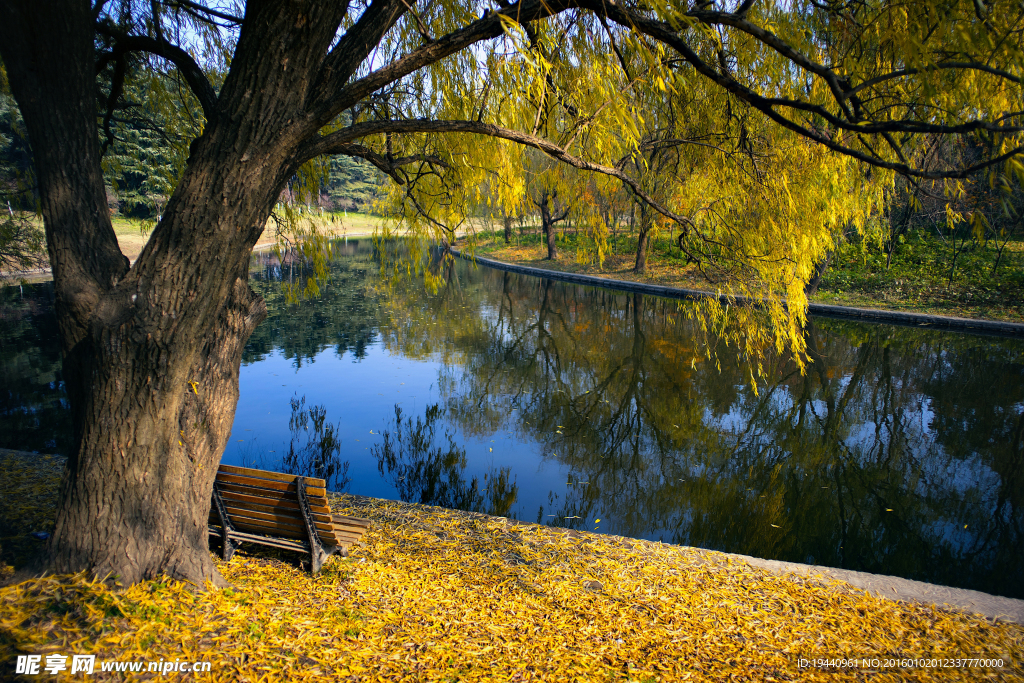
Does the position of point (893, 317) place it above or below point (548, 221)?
below

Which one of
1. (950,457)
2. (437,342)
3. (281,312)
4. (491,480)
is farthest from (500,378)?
(281,312)

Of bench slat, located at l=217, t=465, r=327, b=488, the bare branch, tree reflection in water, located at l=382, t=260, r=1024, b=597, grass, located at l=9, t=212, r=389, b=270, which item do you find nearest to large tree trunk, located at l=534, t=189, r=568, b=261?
grass, located at l=9, t=212, r=389, b=270

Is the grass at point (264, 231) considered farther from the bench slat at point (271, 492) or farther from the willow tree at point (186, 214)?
the bench slat at point (271, 492)

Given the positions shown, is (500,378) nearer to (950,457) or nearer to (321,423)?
(321,423)

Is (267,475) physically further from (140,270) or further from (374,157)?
(374,157)

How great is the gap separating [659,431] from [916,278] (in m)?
16.2

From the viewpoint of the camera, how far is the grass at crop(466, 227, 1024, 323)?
16.0 meters

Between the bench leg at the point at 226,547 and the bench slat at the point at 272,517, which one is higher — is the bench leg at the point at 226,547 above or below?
below

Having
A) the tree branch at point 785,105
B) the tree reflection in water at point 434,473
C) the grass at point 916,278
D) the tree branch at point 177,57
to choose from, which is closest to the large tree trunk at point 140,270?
the tree branch at point 177,57

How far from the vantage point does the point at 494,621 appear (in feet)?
9.80

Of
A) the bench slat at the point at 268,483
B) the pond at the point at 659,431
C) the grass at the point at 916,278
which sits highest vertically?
the grass at the point at 916,278

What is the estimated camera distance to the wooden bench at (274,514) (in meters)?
3.30

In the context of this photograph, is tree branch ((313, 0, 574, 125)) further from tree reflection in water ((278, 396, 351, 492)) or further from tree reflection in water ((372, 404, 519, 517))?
tree reflection in water ((278, 396, 351, 492))

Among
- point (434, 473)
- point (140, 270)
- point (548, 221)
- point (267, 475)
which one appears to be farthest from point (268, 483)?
point (548, 221)
